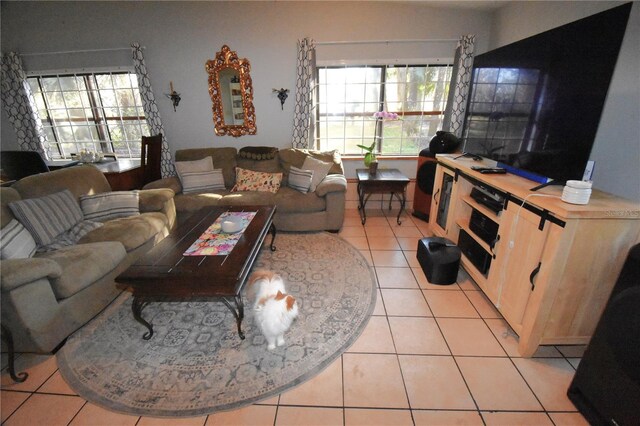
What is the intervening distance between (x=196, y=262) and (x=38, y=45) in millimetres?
4465

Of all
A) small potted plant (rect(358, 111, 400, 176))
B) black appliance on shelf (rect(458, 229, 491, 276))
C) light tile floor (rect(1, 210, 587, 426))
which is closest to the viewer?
light tile floor (rect(1, 210, 587, 426))

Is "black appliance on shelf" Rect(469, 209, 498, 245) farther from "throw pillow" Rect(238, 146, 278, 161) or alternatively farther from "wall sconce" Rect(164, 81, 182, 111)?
"wall sconce" Rect(164, 81, 182, 111)

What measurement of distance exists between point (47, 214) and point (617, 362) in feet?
11.4

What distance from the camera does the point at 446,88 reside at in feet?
12.1

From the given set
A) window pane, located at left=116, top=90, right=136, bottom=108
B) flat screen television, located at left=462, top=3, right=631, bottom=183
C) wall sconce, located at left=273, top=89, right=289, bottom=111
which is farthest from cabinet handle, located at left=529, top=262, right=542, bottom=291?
window pane, located at left=116, top=90, right=136, bottom=108

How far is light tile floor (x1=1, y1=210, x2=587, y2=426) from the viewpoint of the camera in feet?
4.20

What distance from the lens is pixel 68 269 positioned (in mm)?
1663

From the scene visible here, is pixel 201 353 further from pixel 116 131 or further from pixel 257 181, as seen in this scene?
pixel 116 131

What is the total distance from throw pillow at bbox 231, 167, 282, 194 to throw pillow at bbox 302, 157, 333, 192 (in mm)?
388

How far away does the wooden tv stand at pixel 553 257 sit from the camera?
1308 millimetres

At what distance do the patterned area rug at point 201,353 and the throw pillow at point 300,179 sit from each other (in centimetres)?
124

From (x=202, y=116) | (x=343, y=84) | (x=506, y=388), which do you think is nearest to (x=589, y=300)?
(x=506, y=388)

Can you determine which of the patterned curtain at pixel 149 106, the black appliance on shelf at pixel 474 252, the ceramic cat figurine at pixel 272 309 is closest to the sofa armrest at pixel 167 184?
the patterned curtain at pixel 149 106

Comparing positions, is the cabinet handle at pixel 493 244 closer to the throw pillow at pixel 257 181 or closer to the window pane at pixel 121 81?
the throw pillow at pixel 257 181
